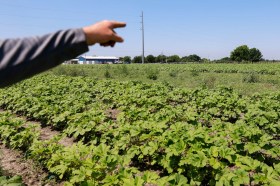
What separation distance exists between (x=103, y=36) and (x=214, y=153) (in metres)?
3.22

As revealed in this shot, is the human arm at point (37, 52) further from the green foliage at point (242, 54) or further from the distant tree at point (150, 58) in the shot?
the green foliage at point (242, 54)

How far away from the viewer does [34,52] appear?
1069mm

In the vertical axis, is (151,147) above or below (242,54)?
below

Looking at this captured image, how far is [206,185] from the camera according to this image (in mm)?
4406

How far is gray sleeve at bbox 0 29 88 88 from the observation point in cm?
105

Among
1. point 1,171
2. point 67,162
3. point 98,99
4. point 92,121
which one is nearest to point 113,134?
point 92,121

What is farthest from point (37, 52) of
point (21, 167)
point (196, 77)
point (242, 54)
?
point (242, 54)

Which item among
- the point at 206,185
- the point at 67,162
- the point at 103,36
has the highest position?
the point at 103,36

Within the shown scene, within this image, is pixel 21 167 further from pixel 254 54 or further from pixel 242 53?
pixel 254 54

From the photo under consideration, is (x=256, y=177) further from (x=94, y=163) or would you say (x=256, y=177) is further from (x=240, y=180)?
(x=94, y=163)

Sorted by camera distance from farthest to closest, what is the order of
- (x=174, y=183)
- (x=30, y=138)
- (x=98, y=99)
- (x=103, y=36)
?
(x=98, y=99) < (x=30, y=138) < (x=174, y=183) < (x=103, y=36)

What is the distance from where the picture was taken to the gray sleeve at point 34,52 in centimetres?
105

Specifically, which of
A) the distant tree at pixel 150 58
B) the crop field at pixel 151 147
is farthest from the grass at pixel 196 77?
the distant tree at pixel 150 58

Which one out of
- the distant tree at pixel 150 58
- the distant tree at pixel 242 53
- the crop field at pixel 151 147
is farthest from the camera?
the distant tree at pixel 242 53
